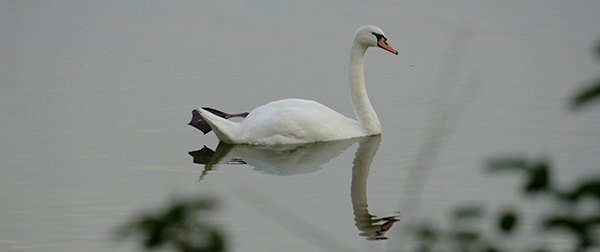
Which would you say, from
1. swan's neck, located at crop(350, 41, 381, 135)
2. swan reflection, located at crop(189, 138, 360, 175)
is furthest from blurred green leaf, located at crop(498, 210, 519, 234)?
swan's neck, located at crop(350, 41, 381, 135)

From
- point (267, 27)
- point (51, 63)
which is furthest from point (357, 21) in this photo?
point (51, 63)

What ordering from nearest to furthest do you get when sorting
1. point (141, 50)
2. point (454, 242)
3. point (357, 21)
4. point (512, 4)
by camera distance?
point (454, 242)
point (141, 50)
point (357, 21)
point (512, 4)

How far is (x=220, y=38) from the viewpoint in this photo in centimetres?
1318

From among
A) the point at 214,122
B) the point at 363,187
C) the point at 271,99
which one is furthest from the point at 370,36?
the point at 363,187

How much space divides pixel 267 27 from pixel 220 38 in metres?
1.07

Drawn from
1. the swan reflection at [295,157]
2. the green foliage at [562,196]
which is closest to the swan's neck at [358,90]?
the swan reflection at [295,157]

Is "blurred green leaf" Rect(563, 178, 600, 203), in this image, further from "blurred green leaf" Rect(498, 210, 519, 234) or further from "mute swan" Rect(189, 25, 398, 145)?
"mute swan" Rect(189, 25, 398, 145)

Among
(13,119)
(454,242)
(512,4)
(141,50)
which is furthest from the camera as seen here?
(512,4)

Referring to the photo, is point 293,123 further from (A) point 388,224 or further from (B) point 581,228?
(B) point 581,228

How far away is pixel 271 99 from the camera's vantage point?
9.77 metres

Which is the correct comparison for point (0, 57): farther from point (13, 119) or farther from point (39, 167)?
point (39, 167)

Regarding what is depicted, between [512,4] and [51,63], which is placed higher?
[512,4]

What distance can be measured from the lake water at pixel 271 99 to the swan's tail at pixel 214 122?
0.16m

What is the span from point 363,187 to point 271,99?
10.8ft
